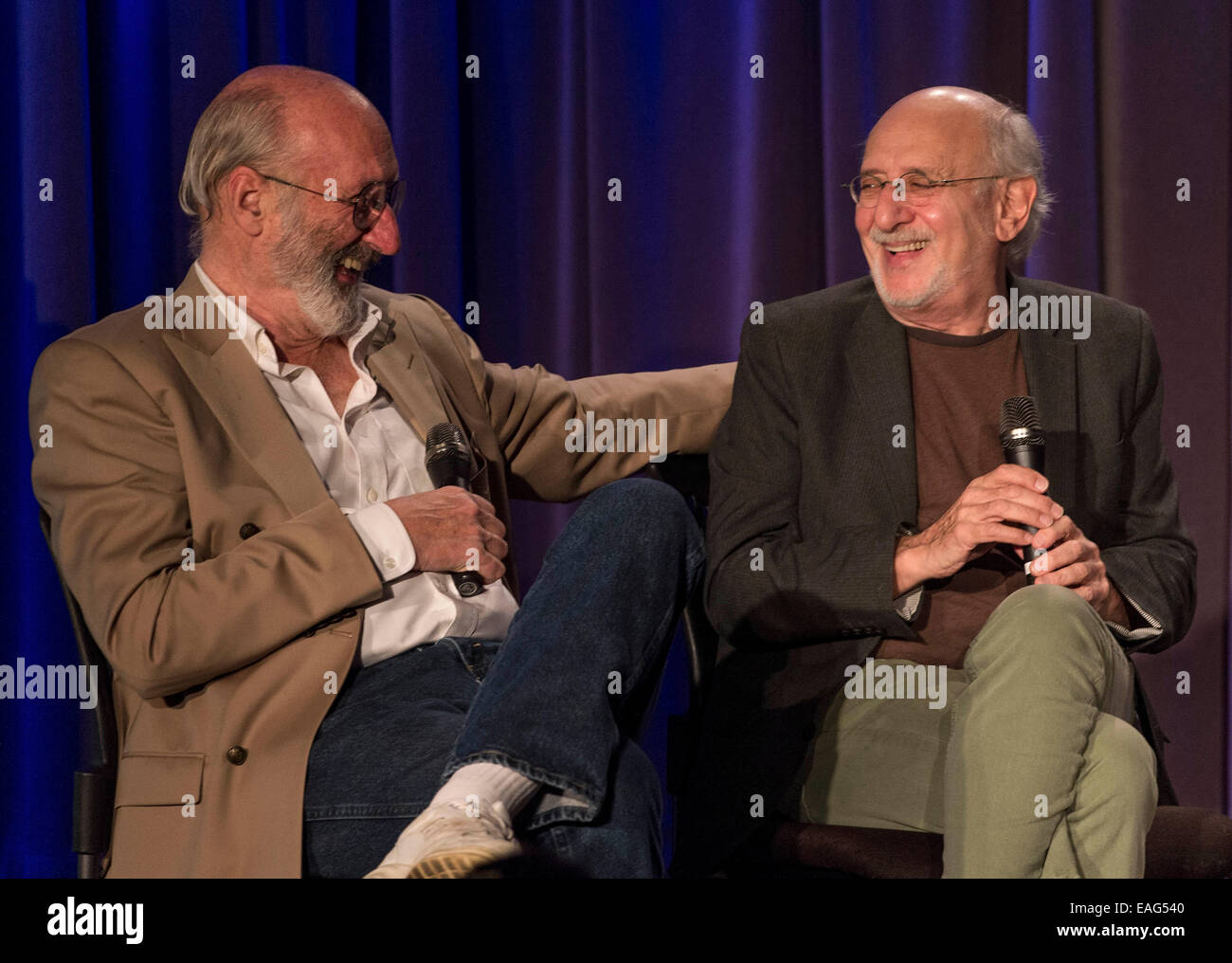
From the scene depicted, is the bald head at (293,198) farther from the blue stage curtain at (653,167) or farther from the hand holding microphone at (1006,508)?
the hand holding microphone at (1006,508)

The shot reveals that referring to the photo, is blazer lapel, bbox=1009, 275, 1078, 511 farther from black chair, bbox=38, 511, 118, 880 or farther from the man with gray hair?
black chair, bbox=38, 511, 118, 880

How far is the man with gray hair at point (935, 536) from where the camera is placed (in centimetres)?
180

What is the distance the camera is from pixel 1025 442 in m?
2.00

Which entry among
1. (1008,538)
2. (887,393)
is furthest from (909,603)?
(887,393)

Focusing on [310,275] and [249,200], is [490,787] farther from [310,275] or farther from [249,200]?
[249,200]

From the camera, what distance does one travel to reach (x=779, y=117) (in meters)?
2.91

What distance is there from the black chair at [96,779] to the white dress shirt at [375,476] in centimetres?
38

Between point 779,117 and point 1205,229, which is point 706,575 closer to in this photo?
point 779,117

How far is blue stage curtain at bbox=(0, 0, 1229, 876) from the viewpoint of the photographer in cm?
285

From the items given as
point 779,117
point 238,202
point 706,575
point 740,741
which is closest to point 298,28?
point 238,202

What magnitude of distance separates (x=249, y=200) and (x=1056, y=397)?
1.35m

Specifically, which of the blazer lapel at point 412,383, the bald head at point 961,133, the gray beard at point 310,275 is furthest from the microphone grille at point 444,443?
the bald head at point 961,133

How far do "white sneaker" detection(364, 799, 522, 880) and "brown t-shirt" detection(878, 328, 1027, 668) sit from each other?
80 centimetres
